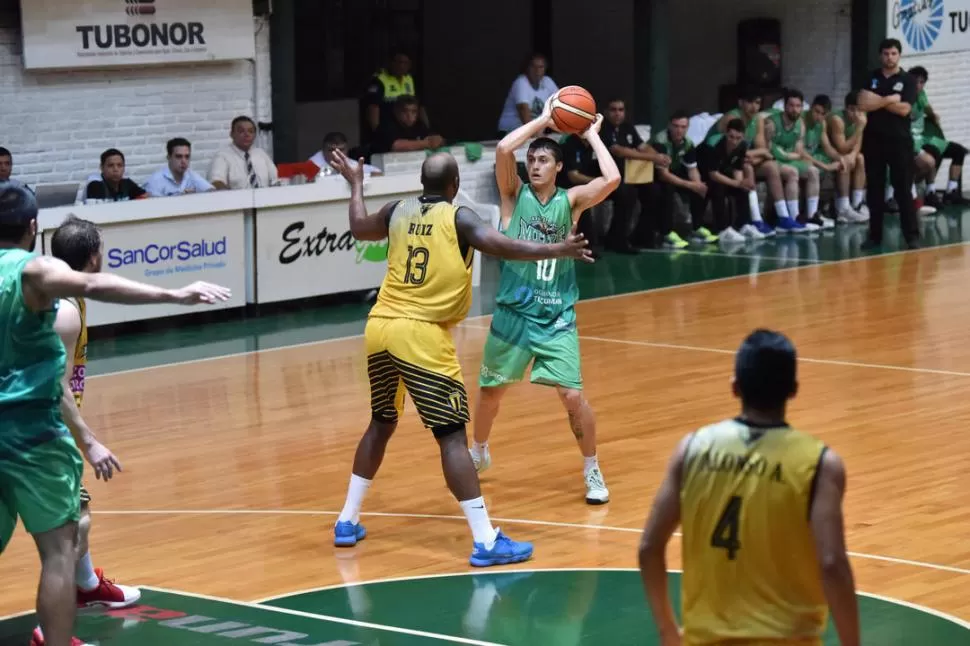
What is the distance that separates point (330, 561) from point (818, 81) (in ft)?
51.0

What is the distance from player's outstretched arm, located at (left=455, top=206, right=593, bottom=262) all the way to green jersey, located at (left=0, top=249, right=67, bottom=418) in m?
2.09

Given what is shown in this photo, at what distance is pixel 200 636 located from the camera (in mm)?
6344

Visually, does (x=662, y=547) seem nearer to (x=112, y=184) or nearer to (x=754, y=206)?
(x=112, y=184)

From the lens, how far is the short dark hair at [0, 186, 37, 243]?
525 centimetres

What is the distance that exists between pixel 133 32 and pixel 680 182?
5.73m

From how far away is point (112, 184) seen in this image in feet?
45.1


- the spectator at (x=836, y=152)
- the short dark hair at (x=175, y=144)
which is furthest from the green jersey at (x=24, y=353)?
the spectator at (x=836, y=152)

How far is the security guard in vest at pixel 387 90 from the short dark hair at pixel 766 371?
1346cm

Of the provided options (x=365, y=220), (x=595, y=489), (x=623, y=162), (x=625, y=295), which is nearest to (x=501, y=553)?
(x=595, y=489)

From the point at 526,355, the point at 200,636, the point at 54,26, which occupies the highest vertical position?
the point at 54,26

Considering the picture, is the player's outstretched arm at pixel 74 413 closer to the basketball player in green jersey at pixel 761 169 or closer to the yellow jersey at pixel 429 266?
the yellow jersey at pixel 429 266

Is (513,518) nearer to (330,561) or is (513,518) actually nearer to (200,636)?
(330,561)

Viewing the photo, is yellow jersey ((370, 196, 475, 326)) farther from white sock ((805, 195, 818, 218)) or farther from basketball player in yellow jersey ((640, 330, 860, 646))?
white sock ((805, 195, 818, 218))

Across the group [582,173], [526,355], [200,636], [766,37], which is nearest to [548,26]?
[766,37]
